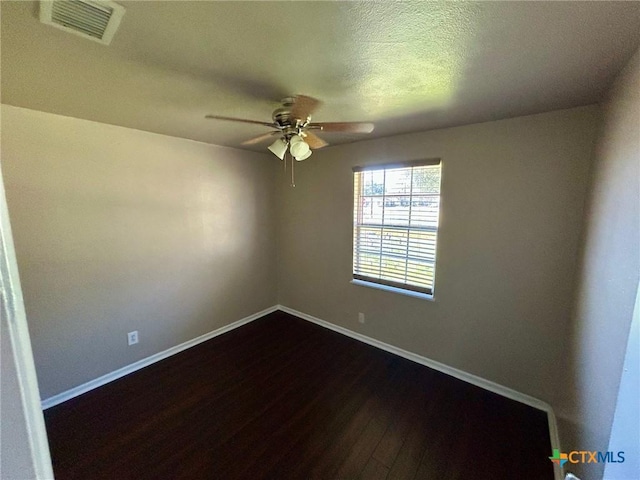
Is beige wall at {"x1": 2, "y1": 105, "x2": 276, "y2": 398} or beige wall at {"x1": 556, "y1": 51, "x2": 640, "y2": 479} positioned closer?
beige wall at {"x1": 556, "y1": 51, "x2": 640, "y2": 479}

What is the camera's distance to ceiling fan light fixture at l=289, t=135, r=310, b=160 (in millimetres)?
1663

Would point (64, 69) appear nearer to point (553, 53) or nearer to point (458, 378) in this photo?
point (553, 53)

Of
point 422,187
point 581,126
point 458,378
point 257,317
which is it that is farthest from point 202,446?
point 581,126

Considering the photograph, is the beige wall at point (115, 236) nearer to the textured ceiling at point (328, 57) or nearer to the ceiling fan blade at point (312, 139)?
the textured ceiling at point (328, 57)

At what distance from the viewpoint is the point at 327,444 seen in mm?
1772

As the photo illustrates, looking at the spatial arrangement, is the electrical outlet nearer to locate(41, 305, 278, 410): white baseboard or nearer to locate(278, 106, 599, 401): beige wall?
locate(41, 305, 278, 410): white baseboard

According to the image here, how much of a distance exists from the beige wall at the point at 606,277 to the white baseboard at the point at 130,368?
10.4 ft

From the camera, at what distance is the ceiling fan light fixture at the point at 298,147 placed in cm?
166

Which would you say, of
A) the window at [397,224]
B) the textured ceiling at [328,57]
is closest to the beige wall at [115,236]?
the textured ceiling at [328,57]

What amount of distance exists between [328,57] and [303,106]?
0.32 m

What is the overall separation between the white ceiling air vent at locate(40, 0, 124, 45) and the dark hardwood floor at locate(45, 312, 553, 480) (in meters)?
2.30

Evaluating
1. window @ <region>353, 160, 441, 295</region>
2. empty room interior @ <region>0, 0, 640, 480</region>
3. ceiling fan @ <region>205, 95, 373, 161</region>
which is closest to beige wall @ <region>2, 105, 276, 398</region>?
empty room interior @ <region>0, 0, 640, 480</region>

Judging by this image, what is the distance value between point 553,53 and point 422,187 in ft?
4.58
